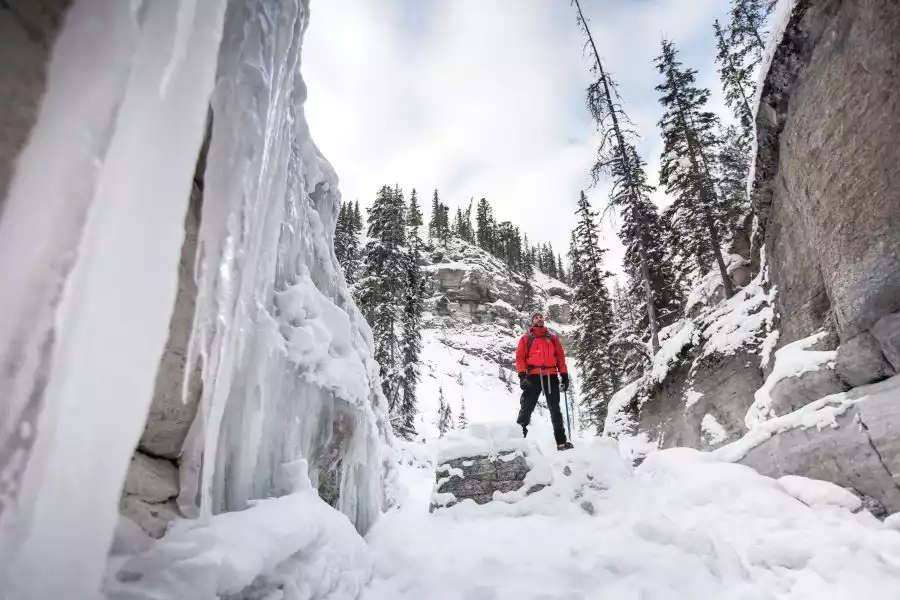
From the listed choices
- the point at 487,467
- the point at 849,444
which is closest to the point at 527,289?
the point at 487,467

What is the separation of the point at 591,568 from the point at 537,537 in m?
1.09

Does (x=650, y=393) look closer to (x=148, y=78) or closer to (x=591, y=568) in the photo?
(x=591, y=568)

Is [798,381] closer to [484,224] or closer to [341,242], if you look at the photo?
[341,242]

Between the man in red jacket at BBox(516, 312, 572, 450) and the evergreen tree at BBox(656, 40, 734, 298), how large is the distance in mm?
13345

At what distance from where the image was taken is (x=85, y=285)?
5.95ft

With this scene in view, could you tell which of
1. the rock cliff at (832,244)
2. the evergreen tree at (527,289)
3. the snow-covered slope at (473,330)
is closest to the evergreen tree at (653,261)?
the rock cliff at (832,244)

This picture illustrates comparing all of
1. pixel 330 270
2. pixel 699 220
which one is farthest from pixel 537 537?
pixel 699 220

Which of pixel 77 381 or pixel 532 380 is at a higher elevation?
pixel 532 380

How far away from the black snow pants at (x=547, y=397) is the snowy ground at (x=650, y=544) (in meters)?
1.05

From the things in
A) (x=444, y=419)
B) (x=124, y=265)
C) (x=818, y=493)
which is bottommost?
(x=818, y=493)

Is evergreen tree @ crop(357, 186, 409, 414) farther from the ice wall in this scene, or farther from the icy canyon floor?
the icy canyon floor

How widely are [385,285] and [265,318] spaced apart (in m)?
20.3

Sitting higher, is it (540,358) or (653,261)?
(653,261)

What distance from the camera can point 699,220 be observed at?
18375 mm
